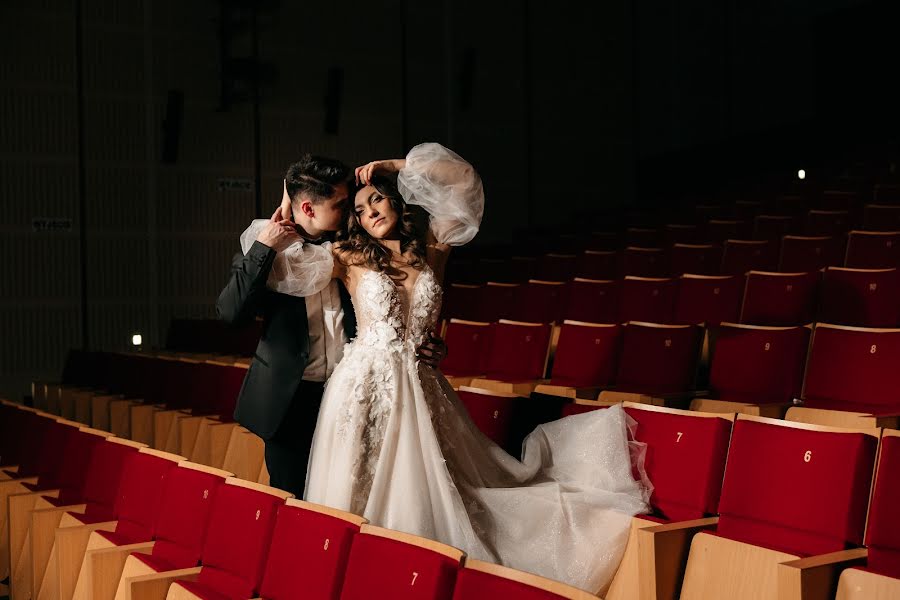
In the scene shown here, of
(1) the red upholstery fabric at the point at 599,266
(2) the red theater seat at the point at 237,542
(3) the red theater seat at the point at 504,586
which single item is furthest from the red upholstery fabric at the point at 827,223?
(3) the red theater seat at the point at 504,586

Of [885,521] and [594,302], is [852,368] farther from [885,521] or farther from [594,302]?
[594,302]

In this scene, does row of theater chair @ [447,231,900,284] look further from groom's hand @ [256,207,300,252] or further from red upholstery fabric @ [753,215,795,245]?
groom's hand @ [256,207,300,252]

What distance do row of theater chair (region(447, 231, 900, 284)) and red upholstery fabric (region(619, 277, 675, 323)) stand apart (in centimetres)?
30

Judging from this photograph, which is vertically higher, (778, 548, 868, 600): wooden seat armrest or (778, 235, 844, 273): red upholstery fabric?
(778, 235, 844, 273): red upholstery fabric

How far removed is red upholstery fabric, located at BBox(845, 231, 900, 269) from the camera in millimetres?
1756

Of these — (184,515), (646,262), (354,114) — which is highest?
(354,114)

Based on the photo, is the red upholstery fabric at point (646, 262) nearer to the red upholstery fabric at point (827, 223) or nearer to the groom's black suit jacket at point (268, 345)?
the red upholstery fabric at point (827, 223)

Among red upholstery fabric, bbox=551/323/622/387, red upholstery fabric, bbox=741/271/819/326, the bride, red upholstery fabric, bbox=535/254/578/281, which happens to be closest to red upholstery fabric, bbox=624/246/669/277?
red upholstery fabric, bbox=535/254/578/281

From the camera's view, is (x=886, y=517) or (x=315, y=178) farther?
(x=315, y=178)

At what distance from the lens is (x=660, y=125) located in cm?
383

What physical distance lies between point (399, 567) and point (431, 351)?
0.34 meters

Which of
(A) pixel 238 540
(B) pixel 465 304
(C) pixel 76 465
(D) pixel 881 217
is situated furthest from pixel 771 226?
(A) pixel 238 540

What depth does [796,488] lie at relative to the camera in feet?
2.70

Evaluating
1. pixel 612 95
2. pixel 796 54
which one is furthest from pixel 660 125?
pixel 796 54
